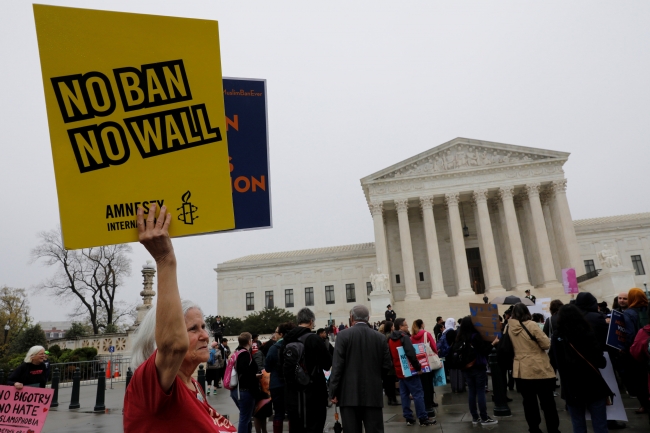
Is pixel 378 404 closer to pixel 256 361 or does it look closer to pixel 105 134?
pixel 256 361

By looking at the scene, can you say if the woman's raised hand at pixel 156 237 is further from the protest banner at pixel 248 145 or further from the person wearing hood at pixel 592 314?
the person wearing hood at pixel 592 314

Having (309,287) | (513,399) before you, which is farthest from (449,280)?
(513,399)

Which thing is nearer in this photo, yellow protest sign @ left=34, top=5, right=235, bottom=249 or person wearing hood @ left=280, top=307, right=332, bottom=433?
yellow protest sign @ left=34, top=5, right=235, bottom=249

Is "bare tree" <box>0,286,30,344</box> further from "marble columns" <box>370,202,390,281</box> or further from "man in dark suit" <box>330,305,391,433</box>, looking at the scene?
"man in dark suit" <box>330,305,391,433</box>

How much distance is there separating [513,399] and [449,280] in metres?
37.7

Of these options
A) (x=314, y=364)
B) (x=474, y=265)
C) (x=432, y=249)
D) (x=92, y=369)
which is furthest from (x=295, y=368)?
(x=474, y=265)

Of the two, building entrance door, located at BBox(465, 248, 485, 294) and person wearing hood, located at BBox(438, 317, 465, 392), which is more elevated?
building entrance door, located at BBox(465, 248, 485, 294)

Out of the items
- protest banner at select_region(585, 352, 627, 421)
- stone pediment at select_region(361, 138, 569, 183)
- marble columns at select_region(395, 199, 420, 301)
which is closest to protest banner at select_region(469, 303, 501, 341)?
protest banner at select_region(585, 352, 627, 421)

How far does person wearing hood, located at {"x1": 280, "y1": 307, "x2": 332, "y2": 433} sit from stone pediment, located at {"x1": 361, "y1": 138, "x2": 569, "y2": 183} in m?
38.6

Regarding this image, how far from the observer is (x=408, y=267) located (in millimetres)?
42438

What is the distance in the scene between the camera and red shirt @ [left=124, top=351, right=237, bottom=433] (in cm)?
186

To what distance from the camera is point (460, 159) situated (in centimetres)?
4425

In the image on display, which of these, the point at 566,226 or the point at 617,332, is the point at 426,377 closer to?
the point at 617,332

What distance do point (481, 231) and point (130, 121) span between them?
4340cm
